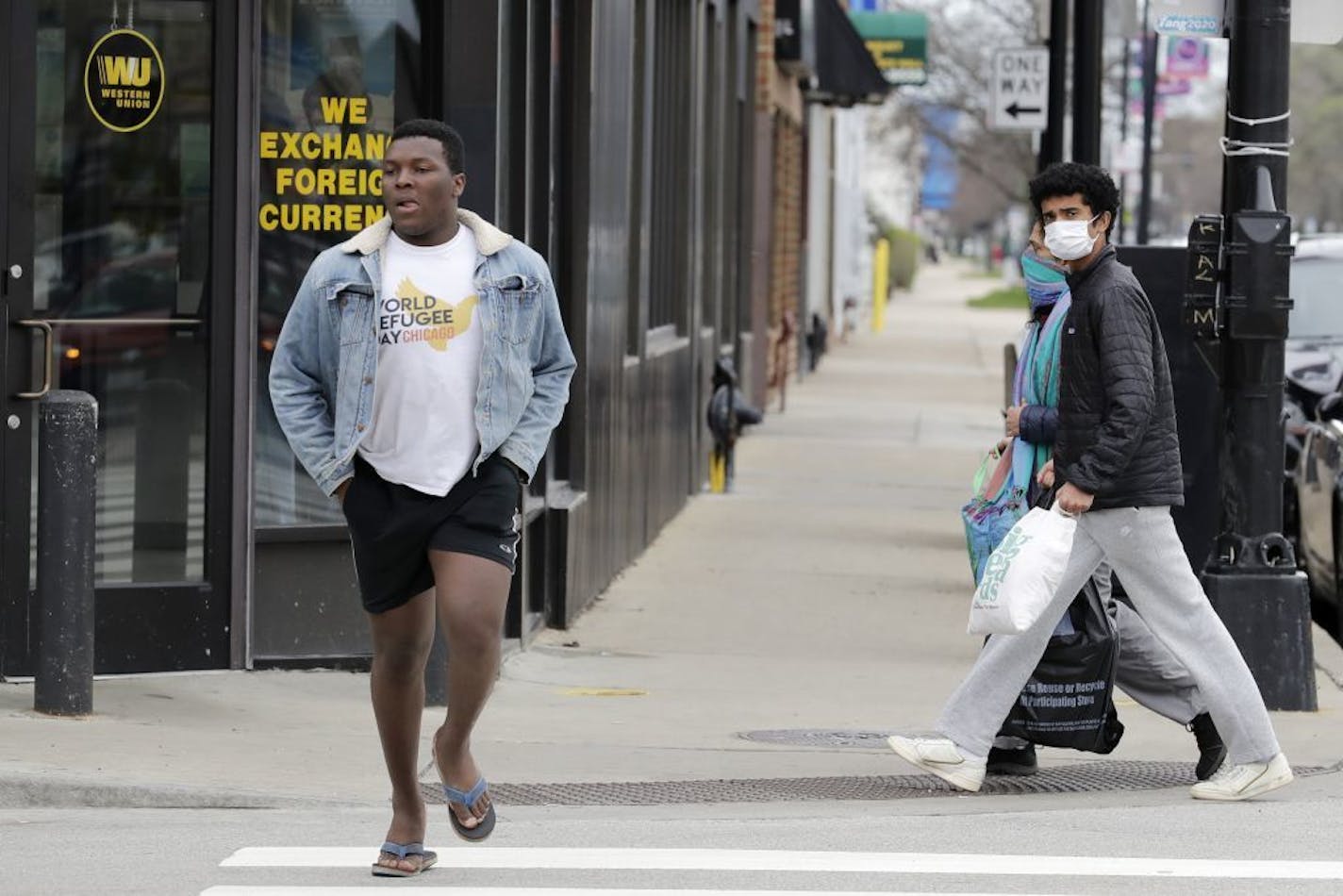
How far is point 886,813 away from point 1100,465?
1162 mm

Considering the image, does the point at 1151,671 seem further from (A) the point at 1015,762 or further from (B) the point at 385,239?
(B) the point at 385,239

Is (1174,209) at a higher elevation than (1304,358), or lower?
higher

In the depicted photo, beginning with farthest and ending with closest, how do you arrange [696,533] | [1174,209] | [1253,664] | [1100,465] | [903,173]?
[1174,209] → [903,173] → [696,533] → [1253,664] → [1100,465]

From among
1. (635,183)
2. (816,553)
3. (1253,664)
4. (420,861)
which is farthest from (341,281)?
(816,553)

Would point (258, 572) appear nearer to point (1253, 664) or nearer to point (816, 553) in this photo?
point (1253, 664)

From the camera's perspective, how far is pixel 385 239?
19.9 ft

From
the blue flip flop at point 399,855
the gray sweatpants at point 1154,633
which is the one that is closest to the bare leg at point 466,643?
the blue flip flop at point 399,855

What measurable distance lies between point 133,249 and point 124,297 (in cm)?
17

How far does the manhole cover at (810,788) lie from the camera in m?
7.45

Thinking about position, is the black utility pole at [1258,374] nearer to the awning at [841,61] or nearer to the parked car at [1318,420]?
the parked car at [1318,420]

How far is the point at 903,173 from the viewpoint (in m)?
91.4

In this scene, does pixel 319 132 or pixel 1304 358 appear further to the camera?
pixel 1304 358

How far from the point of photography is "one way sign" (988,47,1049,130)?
18.5 meters

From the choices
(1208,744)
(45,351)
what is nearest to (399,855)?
(1208,744)
